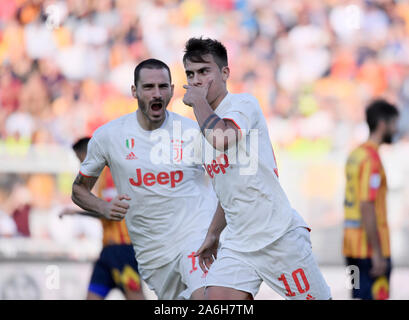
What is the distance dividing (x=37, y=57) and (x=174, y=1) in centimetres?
226

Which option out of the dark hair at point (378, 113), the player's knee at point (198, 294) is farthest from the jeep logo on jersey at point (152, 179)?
the dark hair at point (378, 113)

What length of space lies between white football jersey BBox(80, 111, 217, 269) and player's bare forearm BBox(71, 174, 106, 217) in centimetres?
7

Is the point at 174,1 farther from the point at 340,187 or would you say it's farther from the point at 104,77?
the point at 340,187

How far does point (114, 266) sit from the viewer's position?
6.37 m

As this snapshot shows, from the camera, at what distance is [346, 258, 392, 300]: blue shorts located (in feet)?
20.2

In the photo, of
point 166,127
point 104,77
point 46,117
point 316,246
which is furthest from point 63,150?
point 166,127

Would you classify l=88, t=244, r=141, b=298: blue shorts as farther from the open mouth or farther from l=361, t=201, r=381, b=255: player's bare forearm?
l=361, t=201, r=381, b=255: player's bare forearm

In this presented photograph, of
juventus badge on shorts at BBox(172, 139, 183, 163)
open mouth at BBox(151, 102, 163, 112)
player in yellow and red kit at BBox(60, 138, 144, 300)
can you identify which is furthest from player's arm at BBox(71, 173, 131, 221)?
player in yellow and red kit at BBox(60, 138, 144, 300)

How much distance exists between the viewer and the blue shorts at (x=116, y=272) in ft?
20.7

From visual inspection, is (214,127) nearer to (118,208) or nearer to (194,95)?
(194,95)

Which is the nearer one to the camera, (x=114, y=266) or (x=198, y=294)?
(x=198, y=294)

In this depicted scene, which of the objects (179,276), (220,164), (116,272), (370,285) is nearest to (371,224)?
(370,285)

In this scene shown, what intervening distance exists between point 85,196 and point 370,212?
2.45 m

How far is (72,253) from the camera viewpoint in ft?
32.7
